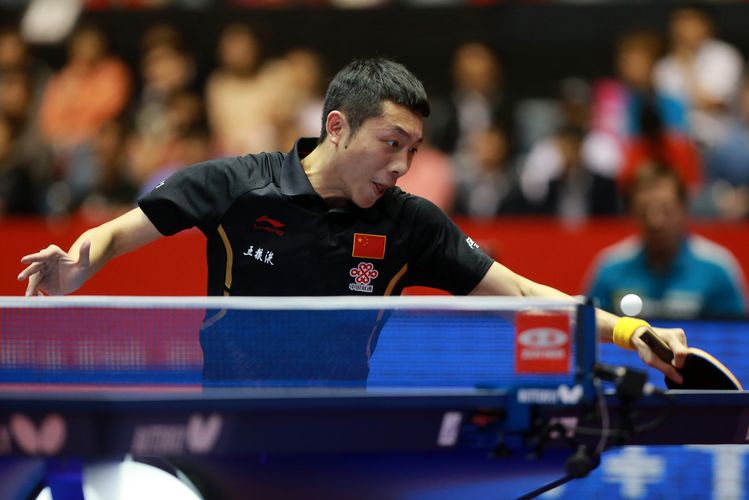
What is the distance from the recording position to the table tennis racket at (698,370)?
335 centimetres

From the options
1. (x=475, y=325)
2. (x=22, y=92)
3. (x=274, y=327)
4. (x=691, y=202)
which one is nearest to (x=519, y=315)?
(x=475, y=325)

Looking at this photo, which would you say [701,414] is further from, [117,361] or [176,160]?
[176,160]

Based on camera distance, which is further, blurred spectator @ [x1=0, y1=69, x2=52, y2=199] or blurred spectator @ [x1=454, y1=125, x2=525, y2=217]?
blurred spectator @ [x1=0, y1=69, x2=52, y2=199]

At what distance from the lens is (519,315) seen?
309 cm

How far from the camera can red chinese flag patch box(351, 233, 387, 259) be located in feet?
12.5

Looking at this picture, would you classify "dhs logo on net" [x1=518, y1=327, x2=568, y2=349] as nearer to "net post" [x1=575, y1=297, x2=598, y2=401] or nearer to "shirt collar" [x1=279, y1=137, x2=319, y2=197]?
"net post" [x1=575, y1=297, x2=598, y2=401]

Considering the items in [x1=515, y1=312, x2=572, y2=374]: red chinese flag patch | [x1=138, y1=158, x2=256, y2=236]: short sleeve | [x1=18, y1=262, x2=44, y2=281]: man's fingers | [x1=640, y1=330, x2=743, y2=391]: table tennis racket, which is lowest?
[x1=640, y1=330, x2=743, y2=391]: table tennis racket

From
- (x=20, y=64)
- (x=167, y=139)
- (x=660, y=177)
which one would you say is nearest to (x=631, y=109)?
(x=660, y=177)

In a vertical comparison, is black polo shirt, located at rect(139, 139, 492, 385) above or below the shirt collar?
below

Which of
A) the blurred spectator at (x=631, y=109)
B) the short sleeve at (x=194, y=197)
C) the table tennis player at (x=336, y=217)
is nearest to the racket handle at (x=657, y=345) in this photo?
the table tennis player at (x=336, y=217)

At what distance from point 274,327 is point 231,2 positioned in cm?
775

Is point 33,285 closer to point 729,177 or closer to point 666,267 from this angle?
point 666,267

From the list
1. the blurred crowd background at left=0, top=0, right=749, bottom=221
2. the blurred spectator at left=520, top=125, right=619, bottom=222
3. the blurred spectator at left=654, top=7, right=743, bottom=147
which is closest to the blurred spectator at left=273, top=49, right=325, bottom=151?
the blurred crowd background at left=0, top=0, right=749, bottom=221

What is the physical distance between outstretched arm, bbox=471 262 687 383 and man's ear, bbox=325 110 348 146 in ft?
2.25
